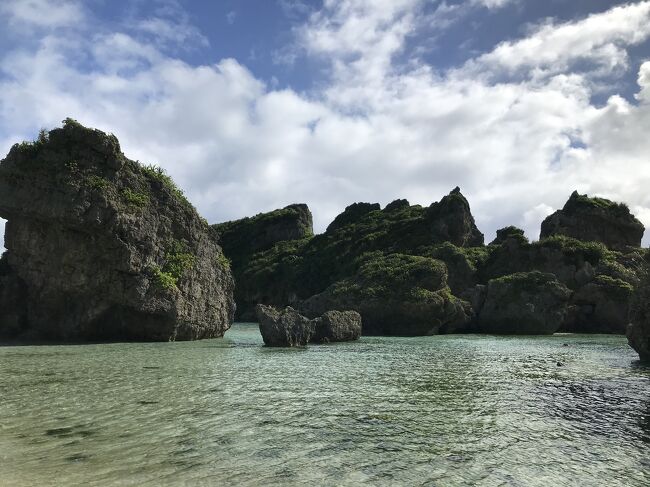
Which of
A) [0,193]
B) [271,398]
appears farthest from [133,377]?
[0,193]

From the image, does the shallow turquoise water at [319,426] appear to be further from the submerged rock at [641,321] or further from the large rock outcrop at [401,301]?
the large rock outcrop at [401,301]

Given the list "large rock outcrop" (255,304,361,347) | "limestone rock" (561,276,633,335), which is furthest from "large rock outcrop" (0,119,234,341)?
"limestone rock" (561,276,633,335)

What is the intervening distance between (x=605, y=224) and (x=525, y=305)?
123 feet

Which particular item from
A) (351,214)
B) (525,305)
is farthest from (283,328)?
(351,214)

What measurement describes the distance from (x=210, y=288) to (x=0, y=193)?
15.6 m

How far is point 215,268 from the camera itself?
40812 mm

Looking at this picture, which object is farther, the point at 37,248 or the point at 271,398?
the point at 37,248

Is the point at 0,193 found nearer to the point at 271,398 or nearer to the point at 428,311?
the point at 271,398

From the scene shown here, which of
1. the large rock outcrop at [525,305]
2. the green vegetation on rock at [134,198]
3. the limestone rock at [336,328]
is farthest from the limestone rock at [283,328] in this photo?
the large rock outcrop at [525,305]

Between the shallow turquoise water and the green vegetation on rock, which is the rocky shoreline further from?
the shallow turquoise water

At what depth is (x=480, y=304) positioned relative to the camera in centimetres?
5738

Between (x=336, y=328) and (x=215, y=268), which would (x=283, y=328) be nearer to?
(x=336, y=328)

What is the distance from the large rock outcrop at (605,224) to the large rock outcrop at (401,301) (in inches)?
1355

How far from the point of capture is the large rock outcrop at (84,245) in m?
29.5
